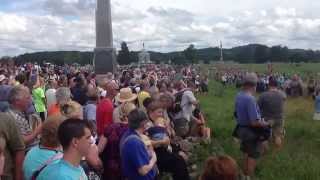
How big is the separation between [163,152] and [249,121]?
7.03 ft

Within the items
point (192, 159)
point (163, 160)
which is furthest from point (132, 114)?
point (192, 159)

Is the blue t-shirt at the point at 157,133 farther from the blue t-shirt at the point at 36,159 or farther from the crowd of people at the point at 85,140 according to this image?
the blue t-shirt at the point at 36,159

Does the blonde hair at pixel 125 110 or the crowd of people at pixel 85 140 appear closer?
the crowd of people at pixel 85 140

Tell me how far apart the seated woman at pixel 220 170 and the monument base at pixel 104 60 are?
17.5 metres

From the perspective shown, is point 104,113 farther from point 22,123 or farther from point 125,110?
point 22,123

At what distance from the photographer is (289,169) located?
10.9 metres

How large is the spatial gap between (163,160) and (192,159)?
11.4ft

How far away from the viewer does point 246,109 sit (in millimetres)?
9375

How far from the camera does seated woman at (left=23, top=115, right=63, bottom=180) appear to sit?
491 centimetres

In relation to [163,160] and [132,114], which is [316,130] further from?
[132,114]

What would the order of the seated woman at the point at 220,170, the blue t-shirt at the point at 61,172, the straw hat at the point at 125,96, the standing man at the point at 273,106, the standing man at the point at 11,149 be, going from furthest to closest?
1. the standing man at the point at 273,106
2. the straw hat at the point at 125,96
3. the standing man at the point at 11,149
4. the blue t-shirt at the point at 61,172
5. the seated woman at the point at 220,170

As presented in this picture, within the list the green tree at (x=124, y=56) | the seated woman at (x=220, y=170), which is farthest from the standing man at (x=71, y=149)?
the green tree at (x=124, y=56)

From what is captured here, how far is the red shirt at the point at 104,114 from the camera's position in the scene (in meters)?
8.26

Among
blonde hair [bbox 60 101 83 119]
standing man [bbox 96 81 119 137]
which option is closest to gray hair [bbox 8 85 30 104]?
blonde hair [bbox 60 101 83 119]
